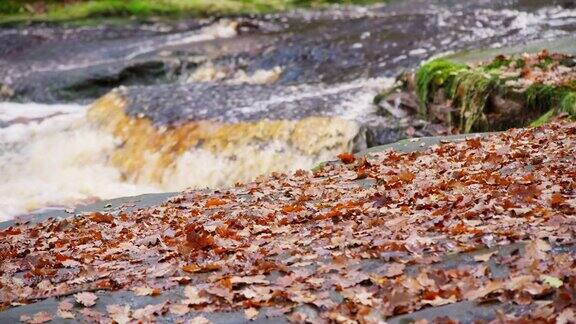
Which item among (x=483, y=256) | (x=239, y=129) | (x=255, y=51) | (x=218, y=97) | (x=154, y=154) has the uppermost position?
(x=483, y=256)

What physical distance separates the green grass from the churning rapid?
2146cm

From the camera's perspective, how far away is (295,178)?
905 cm

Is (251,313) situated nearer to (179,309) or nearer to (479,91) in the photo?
(179,309)

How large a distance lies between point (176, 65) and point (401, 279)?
18.4 m

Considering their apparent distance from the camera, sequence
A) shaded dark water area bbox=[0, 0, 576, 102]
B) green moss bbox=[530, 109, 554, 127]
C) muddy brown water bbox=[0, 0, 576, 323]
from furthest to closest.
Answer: shaded dark water area bbox=[0, 0, 576, 102]
muddy brown water bbox=[0, 0, 576, 323]
green moss bbox=[530, 109, 554, 127]

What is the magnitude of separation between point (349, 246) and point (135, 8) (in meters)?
33.8

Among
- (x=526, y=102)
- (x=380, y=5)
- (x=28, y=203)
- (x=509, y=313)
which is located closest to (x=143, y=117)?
(x=28, y=203)

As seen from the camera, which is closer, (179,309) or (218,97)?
(179,309)

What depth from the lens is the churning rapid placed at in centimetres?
1255

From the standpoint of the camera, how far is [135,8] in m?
36.8

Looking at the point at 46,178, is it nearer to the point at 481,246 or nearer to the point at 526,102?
the point at 526,102

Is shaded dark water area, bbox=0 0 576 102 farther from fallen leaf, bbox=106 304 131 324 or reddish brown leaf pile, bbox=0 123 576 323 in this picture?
fallen leaf, bbox=106 304 131 324

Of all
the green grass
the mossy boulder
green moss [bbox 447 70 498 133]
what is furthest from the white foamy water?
the green grass

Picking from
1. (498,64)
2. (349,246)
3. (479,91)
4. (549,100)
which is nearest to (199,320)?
(349,246)
